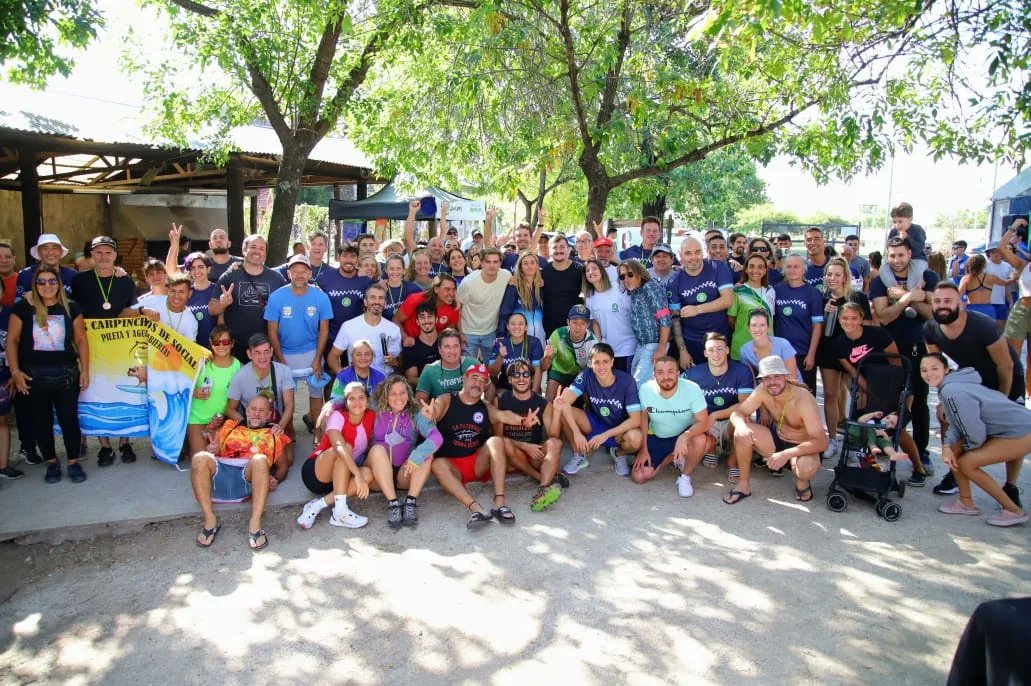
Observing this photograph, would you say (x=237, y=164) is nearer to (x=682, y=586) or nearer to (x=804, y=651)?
(x=682, y=586)

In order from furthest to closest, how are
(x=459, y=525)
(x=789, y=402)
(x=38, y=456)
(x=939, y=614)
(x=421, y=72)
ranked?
(x=421, y=72) → (x=38, y=456) → (x=789, y=402) → (x=459, y=525) → (x=939, y=614)

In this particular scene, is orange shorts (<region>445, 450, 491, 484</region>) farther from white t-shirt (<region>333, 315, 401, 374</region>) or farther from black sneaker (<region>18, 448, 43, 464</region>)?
black sneaker (<region>18, 448, 43, 464</region>)

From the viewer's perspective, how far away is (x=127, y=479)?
600cm

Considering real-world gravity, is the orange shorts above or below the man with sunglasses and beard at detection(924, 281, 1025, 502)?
below

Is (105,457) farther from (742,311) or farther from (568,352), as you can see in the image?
(742,311)

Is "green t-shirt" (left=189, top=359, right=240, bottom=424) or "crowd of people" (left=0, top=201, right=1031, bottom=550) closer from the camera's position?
"crowd of people" (left=0, top=201, right=1031, bottom=550)

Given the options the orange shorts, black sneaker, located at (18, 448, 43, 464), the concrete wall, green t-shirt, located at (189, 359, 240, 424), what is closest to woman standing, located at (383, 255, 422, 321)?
green t-shirt, located at (189, 359, 240, 424)

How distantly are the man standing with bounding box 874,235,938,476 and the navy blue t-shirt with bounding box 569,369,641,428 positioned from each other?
2.40 metres

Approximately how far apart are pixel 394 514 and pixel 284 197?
6.34 metres

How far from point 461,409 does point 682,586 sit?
2.25 metres

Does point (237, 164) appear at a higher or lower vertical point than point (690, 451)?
higher

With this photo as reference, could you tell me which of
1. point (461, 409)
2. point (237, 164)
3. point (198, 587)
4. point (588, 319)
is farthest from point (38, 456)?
point (237, 164)

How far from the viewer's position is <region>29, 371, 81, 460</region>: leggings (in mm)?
5871

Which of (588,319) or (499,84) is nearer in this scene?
(588,319)
